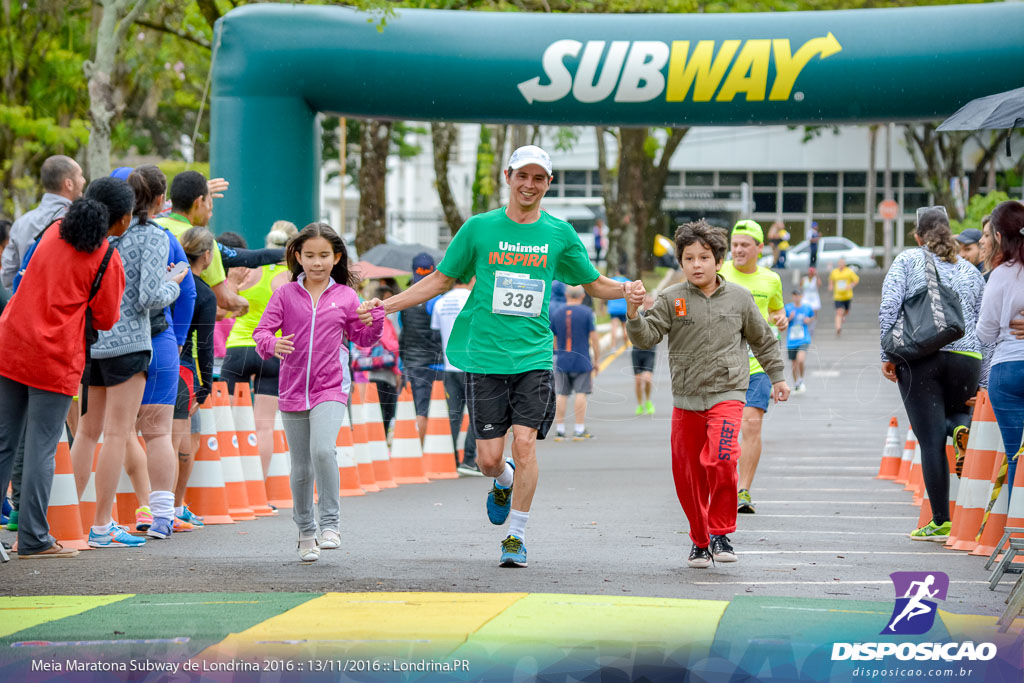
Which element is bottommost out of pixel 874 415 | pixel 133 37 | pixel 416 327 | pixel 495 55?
pixel 874 415

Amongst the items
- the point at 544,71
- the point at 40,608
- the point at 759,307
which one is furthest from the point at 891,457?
the point at 40,608

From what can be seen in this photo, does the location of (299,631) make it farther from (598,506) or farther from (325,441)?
(598,506)

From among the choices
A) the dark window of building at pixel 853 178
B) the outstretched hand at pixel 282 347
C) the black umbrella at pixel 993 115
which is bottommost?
the outstretched hand at pixel 282 347

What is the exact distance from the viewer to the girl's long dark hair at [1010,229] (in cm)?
714

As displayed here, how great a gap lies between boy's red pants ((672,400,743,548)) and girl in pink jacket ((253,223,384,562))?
5.56 feet

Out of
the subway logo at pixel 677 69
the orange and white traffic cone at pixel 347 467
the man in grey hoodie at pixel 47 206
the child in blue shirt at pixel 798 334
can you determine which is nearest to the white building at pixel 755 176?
the child in blue shirt at pixel 798 334

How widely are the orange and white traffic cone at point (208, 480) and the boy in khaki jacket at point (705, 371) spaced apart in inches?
131

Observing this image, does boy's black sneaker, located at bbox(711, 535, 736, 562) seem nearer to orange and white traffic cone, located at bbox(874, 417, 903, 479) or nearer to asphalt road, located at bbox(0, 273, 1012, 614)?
asphalt road, located at bbox(0, 273, 1012, 614)

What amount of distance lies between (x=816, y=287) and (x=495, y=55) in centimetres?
1130

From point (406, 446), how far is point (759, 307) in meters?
3.82

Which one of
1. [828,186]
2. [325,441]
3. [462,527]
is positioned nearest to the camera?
[325,441]

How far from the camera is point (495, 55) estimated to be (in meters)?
12.9

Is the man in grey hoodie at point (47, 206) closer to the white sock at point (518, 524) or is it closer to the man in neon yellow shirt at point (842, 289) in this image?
the white sock at point (518, 524)

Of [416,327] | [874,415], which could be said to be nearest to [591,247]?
[874,415]
